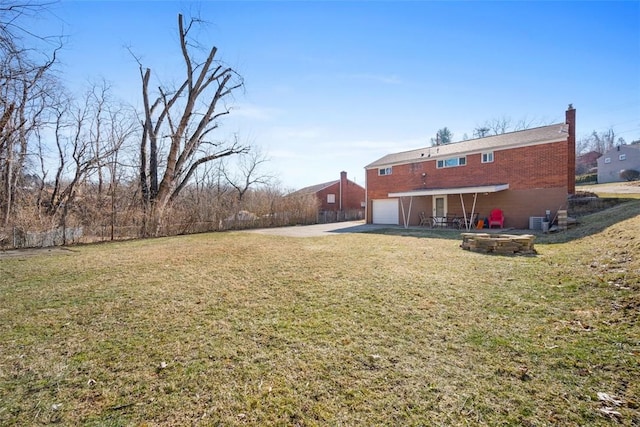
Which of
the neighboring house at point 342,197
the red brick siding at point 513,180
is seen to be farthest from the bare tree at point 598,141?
the red brick siding at point 513,180

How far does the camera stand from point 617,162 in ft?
110

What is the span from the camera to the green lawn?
2174 millimetres

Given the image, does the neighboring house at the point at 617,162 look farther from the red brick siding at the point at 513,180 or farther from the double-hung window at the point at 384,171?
the double-hung window at the point at 384,171

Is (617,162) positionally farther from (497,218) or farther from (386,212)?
(386,212)

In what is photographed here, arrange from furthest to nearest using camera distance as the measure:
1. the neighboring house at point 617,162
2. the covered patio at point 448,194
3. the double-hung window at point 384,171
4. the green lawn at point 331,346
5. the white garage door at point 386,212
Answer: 1. the neighboring house at point 617,162
2. the double-hung window at point 384,171
3. the white garage door at point 386,212
4. the covered patio at point 448,194
5. the green lawn at point 331,346

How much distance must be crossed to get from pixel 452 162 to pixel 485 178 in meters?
2.23

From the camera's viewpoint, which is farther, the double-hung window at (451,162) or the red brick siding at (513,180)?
the double-hung window at (451,162)

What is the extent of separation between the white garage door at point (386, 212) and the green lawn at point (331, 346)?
14.4 m

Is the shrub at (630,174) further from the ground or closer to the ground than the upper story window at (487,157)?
further from the ground

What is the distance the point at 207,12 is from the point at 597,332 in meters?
20.2

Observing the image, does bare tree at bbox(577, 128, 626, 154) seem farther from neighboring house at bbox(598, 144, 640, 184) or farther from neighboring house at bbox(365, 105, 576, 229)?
neighboring house at bbox(365, 105, 576, 229)

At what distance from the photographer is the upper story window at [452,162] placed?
57.2 ft

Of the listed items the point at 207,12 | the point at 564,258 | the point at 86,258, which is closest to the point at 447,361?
the point at 564,258

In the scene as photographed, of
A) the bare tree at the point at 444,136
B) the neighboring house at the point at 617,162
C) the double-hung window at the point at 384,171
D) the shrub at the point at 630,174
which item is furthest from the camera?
the bare tree at the point at 444,136
